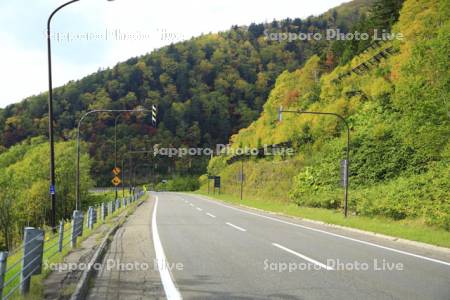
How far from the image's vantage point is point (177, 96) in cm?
13475

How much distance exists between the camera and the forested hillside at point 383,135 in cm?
2373

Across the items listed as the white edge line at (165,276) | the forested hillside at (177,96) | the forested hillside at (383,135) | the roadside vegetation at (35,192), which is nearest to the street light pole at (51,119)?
the white edge line at (165,276)

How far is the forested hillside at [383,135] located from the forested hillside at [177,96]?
56.2m

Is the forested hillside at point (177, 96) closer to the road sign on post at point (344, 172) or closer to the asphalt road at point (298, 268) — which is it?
the road sign on post at point (344, 172)

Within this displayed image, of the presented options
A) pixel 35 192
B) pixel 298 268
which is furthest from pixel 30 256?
pixel 35 192

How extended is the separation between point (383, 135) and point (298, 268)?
89.4 ft

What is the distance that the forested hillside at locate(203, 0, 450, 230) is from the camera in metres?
23.7

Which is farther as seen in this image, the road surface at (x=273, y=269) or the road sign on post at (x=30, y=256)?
the road surface at (x=273, y=269)

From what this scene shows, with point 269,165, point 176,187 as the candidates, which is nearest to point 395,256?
point 269,165

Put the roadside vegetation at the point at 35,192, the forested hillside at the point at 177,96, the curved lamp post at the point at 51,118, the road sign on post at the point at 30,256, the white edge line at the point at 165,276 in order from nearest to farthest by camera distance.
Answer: the road sign on post at the point at 30,256 < the white edge line at the point at 165,276 < the curved lamp post at the point at 51,118 < the roadside vegetation at the point at 35,192 < the forested hillside at the point at 177,96

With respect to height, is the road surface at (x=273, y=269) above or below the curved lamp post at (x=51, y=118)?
below

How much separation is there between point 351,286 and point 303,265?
212 cm

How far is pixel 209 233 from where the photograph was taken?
54.1 ft

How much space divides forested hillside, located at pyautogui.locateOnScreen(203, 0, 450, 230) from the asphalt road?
872 centimetres
